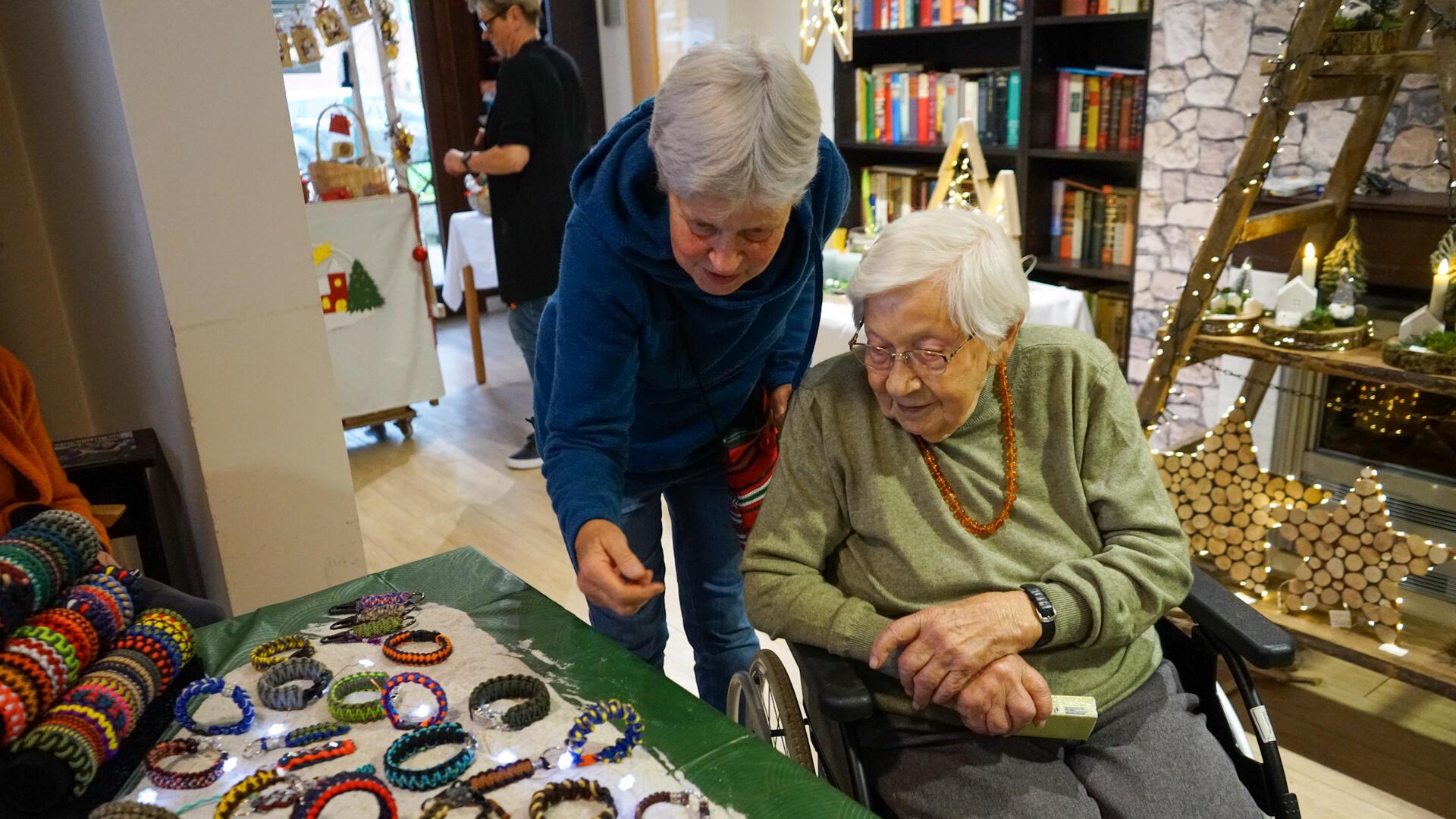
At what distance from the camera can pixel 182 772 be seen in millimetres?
1103

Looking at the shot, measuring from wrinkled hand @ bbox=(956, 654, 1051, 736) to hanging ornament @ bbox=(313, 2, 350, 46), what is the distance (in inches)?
136

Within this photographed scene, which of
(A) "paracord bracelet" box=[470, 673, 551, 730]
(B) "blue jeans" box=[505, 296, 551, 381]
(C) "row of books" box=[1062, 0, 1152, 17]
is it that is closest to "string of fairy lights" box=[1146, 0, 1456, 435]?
(C) "row of books" box=[1062, 0, 1152, 17]

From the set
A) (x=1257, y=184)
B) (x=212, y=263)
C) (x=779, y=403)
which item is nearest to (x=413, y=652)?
(x=779, y=403)

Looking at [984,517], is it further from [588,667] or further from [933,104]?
[933,104]

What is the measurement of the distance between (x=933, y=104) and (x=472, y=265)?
219 centimetres

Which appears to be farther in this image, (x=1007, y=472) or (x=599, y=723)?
(x=1007, y=472)

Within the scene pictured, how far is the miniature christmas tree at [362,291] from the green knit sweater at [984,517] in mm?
2960

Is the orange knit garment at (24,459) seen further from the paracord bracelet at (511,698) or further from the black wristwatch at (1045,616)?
the black wristwatch at (1045,616)

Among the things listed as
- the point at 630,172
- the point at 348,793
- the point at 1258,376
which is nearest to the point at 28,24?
the point at 630,172

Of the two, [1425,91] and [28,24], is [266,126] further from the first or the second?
[1425,91]

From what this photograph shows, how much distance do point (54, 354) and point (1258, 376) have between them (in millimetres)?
3081

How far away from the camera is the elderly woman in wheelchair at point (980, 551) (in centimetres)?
128

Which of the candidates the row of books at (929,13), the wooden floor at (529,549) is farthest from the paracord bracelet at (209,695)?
the row of books at (929,13)

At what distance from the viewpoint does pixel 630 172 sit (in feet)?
4.48
